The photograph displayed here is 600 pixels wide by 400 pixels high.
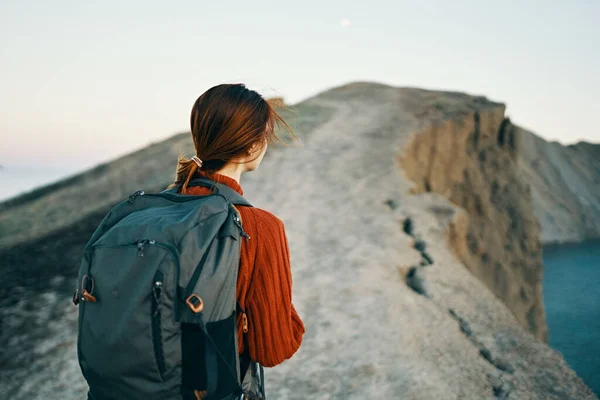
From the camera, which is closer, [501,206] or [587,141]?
[501,206]

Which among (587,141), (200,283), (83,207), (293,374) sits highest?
(200,283)

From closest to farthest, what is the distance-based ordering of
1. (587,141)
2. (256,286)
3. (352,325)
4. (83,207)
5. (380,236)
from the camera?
(256,286) < (352,325) < (380,236) < (83,207) < (587,141)

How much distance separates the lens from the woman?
66.5 inches

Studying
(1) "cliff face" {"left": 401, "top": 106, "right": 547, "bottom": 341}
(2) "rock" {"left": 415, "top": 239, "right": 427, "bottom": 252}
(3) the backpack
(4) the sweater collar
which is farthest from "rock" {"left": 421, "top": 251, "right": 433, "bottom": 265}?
(3) the backpack

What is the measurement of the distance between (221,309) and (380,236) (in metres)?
5.54

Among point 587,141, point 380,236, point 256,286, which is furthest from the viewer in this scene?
point 587,141

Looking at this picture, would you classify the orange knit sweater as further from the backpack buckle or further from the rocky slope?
the rocky slope

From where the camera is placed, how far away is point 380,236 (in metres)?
6.90

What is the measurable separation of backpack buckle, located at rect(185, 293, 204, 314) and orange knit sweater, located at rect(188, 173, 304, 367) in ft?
0.80

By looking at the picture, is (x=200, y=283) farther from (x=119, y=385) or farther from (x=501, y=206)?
(x=501, y=206)

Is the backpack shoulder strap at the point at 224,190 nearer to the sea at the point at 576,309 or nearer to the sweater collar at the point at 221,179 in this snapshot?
the sweater collar at the point at 221,179

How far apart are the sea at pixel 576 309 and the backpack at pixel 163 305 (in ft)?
33.2

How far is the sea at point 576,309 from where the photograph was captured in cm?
1147

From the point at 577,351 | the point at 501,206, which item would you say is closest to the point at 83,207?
the point at 501,206
